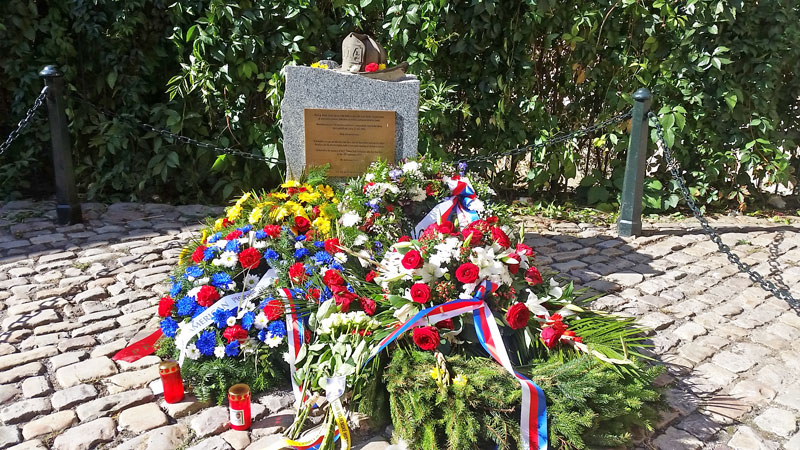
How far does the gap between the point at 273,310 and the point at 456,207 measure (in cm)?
143

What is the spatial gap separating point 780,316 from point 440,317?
2.32 meters

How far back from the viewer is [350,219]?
3.47 meters

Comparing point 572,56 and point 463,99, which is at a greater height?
point 572,56

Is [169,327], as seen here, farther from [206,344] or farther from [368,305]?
[368,305]

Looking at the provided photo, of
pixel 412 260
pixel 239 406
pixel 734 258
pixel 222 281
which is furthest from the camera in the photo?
pixel 734 258

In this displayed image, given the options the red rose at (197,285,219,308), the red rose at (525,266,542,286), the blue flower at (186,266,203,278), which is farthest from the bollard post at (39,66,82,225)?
the red rose at (525,266,542,286)

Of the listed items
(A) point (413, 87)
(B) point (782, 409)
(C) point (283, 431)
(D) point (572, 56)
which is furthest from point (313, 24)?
(B) point (782, 409)

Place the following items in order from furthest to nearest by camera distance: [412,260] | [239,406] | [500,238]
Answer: [500,238] → [412,260] → [239,406]

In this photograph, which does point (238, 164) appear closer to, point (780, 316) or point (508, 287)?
point (508, 287)

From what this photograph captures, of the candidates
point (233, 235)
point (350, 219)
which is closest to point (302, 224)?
point (350, 219)

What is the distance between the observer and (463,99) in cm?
608

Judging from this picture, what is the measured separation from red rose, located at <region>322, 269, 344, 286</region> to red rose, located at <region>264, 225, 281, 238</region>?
492mm

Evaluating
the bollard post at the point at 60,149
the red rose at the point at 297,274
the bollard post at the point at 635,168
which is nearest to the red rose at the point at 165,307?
the red rose at the point at 297,274

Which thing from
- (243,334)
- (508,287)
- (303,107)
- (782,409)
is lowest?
(782,409)
